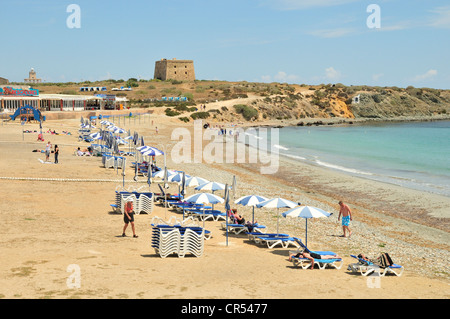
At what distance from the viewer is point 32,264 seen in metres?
→ 10.8

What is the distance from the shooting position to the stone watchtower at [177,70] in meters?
141

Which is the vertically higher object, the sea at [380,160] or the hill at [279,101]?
the hill at [279,101]

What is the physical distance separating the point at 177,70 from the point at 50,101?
81040 mm

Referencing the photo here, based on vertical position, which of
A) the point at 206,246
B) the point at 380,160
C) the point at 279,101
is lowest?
the point at 380,160

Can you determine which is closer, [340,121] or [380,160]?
[380,160]

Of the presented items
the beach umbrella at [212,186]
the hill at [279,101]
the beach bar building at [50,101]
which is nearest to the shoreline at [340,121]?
the hill at [279,101]

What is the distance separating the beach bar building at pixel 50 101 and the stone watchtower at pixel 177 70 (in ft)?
213

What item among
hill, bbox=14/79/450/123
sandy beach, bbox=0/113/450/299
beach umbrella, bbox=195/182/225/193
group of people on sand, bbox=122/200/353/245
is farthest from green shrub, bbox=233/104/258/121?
group of people on sand, bbox=122/200/353/245

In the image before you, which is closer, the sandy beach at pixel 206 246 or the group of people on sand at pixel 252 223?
the sandy beach at pixel 206 246

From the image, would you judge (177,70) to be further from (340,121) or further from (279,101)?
(340,121)

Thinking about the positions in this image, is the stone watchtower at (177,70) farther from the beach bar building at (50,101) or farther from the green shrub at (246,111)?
the beach bar building at (50,101)

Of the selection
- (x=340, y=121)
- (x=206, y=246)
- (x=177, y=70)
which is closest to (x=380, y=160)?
(x=206, y=246)

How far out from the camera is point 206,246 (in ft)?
46.3
